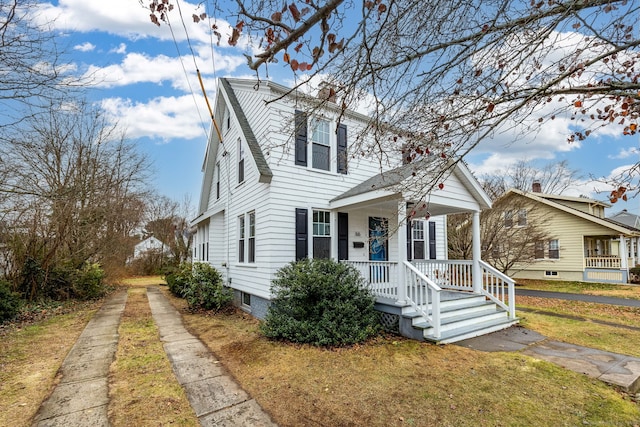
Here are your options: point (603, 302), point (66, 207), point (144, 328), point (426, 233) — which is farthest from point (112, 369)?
point (603, 302)

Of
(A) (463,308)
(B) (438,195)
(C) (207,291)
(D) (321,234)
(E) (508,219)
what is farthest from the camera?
(E) (508,219)

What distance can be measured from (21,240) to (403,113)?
41.2 ft

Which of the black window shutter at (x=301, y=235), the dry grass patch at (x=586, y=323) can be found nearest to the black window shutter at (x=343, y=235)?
the black window shutter at (x=301, y=235)

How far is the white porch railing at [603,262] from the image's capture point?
63.3 ft

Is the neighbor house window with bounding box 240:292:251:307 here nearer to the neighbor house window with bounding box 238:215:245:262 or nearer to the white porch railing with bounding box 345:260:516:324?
the neighbor house window with bounding box 238:215:245:262

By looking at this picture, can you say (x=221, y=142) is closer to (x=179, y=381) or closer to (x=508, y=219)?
(x=179, y=381)

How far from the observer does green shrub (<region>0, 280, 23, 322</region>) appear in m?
8.40

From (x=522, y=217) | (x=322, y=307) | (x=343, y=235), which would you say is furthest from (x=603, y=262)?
(x=322, y=307)

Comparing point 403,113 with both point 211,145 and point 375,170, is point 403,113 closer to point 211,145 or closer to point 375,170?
point 375,170

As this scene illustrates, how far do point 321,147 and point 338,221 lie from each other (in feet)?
7.18

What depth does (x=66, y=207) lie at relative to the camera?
10.8m

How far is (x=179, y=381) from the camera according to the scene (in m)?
4.73

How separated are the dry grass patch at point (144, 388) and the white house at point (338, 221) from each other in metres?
2.97

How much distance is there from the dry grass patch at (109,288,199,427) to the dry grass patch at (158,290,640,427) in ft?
2.97
